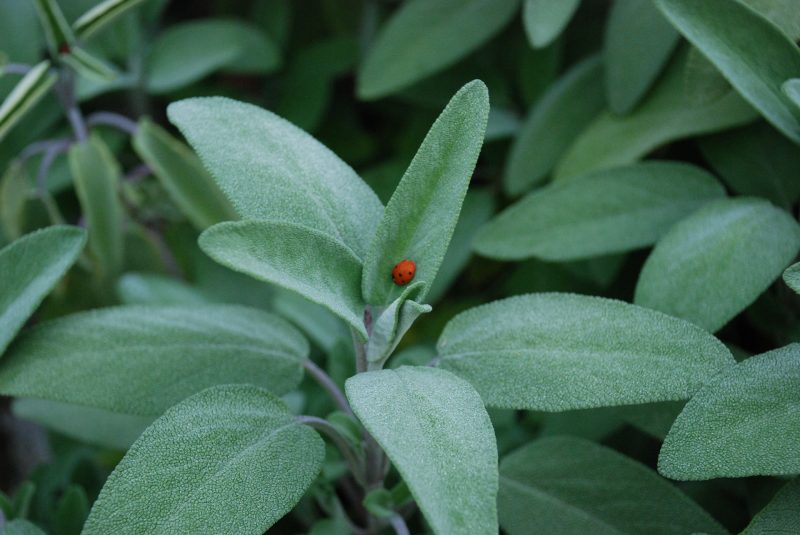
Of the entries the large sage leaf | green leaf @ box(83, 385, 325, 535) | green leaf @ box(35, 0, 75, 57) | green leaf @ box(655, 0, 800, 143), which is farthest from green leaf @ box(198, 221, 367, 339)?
green leaf @ box(35, 0, 75, 57)

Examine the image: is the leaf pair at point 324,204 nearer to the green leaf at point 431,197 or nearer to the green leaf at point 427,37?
the green leaf at point 431,197

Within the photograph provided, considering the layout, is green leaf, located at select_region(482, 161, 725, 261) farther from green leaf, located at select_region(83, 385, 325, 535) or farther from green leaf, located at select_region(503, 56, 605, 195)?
green leaf, located at select_region(83, 385, 325, 535)

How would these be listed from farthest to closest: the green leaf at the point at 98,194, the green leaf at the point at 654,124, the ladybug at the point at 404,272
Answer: the green leaf at the point at 98,194 < the green leaf at the point at 654,124 < the ladybug at the point at 404,272

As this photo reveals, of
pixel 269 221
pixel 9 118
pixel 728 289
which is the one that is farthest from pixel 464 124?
pixel 9 118

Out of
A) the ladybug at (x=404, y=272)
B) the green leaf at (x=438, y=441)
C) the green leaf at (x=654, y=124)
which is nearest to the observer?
the green leaf at (x=438, y=441)

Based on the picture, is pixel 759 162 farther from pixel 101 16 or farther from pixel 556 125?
pixel 101 16

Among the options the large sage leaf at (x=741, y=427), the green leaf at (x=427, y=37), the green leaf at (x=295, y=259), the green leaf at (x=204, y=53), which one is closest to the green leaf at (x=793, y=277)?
the large sage leaf at (x=741, y=427)

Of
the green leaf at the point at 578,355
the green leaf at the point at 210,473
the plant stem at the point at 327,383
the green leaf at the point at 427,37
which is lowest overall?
the plant stem at the point at 327,383
